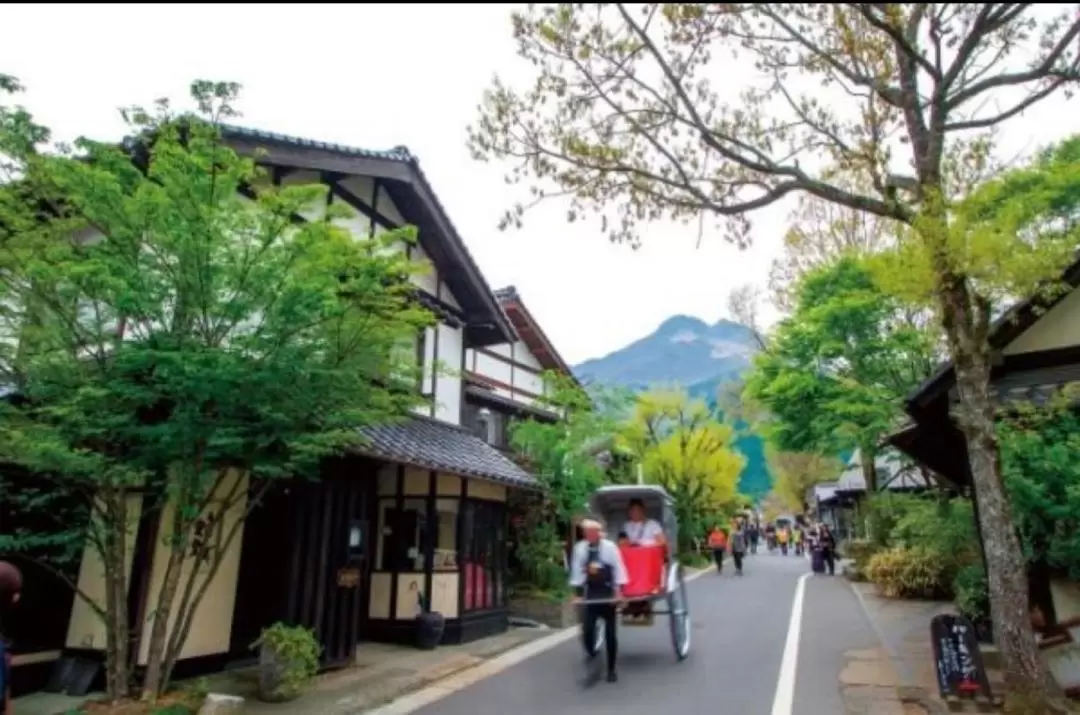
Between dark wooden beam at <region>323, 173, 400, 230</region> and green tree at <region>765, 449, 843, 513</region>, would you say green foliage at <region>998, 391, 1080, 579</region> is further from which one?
green tree at <region>765, 449, 843, 513</region>

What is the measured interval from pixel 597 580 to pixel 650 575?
4.92 feet

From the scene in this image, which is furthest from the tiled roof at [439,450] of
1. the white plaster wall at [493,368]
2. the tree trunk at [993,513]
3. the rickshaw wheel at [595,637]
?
the tree trunk at [993,513]

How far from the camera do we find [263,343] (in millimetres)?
6895

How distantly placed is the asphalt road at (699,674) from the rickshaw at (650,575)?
497 millimetres

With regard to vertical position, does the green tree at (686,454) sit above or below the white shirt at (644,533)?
above

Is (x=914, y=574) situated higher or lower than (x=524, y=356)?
lower

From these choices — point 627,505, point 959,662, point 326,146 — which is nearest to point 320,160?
point 326,146

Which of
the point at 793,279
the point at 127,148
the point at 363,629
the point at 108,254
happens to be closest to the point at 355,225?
the point at 127,148

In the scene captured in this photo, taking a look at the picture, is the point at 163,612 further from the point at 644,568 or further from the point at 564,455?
the point at 564,455

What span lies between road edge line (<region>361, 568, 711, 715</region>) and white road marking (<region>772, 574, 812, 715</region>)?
3.76 meters

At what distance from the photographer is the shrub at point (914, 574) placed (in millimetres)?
16688

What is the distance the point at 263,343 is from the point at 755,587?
727 inches

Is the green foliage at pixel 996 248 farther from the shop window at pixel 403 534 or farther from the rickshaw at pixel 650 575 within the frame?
the shop window at pixel 403 534

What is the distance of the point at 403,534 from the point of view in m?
12.8
